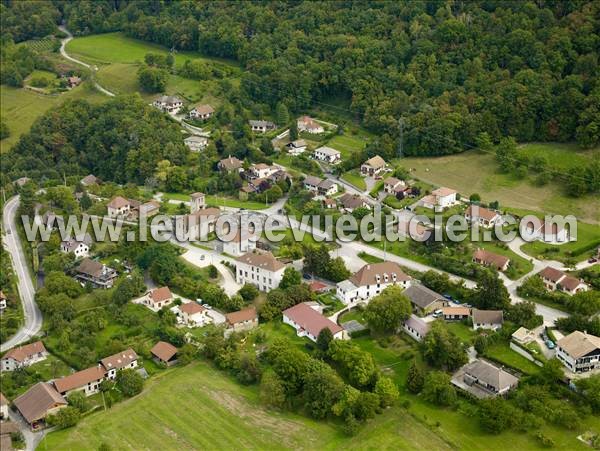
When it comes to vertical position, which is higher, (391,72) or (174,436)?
(391,72)

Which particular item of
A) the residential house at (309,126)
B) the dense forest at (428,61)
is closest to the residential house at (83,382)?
the dense forest at (428,61)

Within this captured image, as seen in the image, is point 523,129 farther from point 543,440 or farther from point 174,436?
point 174,436

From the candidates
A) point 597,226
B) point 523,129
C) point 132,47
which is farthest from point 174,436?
point 132,47

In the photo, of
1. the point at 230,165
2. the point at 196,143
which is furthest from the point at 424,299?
the point at 196,143

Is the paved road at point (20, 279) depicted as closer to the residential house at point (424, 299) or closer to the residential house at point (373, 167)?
the residential house at point (424, 299)

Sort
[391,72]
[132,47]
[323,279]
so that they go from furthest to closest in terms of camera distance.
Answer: [132,47]
[391,72]
[323,279]

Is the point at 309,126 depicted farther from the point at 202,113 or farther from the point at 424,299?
the point at 424,299

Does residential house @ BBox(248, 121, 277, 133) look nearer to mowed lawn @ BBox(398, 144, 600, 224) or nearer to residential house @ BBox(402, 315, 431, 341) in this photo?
mowed lawn @ BBox(398, 144, 600, 224)
